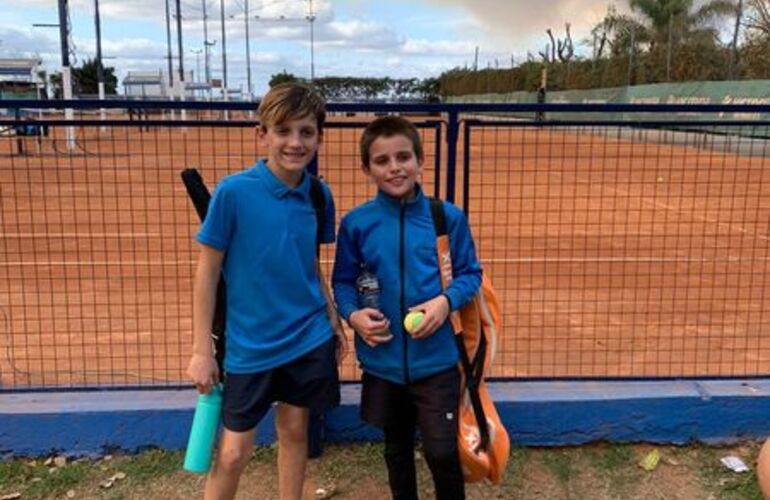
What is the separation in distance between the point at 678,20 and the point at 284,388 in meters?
43.2

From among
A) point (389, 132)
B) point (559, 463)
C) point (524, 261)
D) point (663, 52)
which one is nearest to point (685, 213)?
point (524, 261)

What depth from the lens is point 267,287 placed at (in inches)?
109

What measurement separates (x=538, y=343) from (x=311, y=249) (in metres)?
3.32

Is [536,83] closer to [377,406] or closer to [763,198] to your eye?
[763,198]

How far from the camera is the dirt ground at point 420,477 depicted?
3.65m

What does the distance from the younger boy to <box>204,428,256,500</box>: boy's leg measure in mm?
514

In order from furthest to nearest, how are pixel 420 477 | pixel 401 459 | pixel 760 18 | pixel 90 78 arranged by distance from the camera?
pixel 90 78
pixel 760 18
pixel 420 477
pixel 401 459

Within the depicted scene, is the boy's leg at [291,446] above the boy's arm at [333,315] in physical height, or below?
below

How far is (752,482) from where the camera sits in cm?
375

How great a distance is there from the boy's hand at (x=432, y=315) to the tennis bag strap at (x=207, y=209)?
19.1 inches

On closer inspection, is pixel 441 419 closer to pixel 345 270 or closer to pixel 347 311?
pixel 347 311

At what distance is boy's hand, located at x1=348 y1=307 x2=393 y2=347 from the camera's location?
2.82m

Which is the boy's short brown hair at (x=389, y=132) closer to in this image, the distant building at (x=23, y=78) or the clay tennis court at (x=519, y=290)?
the clay tennis court at (x=519, y=290)

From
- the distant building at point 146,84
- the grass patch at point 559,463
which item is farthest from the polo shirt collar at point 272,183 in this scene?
the distant building at point 146,84
